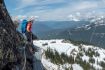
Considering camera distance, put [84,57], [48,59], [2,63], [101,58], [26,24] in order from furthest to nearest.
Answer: [101,58], [84,57], [48,59], [26,24], [2,63]

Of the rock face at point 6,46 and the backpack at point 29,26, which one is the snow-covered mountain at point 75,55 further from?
the rock face at point 6,46

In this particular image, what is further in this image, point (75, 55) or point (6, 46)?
point (75, 55)

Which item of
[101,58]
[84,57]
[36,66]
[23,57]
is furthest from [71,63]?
[23,57]

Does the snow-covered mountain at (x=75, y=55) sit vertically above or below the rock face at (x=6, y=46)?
below

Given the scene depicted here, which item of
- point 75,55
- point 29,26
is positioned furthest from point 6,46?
point 75,55

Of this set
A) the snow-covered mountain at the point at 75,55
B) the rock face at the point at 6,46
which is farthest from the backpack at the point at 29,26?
the snow-covered mountain at the point at 75,55

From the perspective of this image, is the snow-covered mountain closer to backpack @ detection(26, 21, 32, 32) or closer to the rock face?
backpack @ detection(26, 21, 32, 32)

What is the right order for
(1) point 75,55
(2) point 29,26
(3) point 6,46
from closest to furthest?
(3) point 6,46 → (2) point 29,26 → (1) point 75,55

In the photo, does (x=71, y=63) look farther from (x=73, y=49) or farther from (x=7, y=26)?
(x=7, y=26)

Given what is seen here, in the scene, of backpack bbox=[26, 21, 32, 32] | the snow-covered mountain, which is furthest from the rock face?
the snow-covered mountain

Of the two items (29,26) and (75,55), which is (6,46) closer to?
(29,26)

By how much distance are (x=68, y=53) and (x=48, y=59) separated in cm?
1955

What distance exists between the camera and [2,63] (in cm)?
1462

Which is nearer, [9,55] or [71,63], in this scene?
[9,55]
